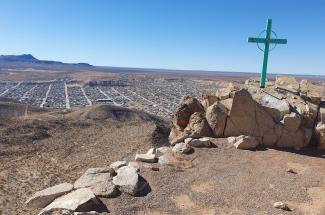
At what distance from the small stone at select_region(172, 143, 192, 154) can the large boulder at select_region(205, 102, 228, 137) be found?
224 centimetres

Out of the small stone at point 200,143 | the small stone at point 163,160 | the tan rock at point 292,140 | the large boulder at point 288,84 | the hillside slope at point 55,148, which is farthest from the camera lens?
the hillside slope at point 55,148

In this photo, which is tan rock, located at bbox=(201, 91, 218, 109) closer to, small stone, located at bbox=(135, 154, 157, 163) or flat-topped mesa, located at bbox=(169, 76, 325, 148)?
flat-topped mesa, located at bbox=(169, 76, 325, 148)

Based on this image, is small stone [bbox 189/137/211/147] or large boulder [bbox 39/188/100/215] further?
small stone [bbox 189/137/211/147]

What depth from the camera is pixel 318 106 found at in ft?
60.3

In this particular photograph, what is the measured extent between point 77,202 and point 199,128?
28.3 ft

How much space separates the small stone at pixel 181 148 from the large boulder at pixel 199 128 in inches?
60.7

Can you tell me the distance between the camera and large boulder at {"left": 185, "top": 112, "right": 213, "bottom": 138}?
17.6 meters

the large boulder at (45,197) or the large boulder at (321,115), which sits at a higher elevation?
the large boulder at (321,115)

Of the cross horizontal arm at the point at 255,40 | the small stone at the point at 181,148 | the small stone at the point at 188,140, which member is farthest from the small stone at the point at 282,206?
the cross horizontal arm at the point at 255,40

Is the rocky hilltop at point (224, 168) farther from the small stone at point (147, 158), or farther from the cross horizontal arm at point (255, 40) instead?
the cross horizontal arm at point (255, 40)

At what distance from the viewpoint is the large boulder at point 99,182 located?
11.6 metres

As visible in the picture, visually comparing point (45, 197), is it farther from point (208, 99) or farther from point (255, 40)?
point (255, 40)

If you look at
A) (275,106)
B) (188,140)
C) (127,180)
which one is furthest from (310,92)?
(127,180)

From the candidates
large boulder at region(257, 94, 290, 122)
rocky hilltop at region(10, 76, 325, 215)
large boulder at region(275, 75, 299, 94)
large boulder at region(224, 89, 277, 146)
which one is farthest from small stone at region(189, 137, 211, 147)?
large boulder at region(275, 75, 299, 94)
